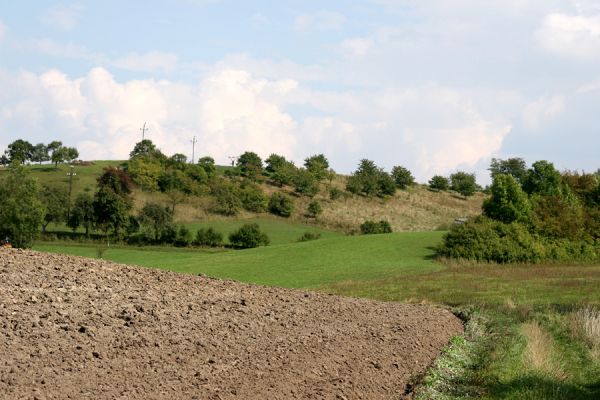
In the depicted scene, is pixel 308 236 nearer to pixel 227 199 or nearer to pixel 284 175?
pixel 227 199

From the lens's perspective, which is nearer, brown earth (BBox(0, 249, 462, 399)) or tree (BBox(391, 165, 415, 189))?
brown earth (BBox(0, 249, 462, 399))

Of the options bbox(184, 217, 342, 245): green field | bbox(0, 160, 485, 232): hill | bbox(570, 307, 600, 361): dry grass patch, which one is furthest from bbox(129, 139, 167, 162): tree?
bbox(570, 307, 600, 361): dry grass patch

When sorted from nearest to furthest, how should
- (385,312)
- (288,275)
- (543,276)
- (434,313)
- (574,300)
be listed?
1. (385,312)
2. (434,313)
3. (574,300)
4. (543,276)
5. (288,275)

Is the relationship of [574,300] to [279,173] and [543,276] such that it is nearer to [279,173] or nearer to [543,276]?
[543,276]

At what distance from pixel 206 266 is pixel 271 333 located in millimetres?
41182

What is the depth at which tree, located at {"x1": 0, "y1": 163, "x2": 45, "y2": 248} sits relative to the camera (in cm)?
6600

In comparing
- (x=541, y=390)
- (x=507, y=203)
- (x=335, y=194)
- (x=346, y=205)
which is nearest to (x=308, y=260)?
(x=507, y=203)

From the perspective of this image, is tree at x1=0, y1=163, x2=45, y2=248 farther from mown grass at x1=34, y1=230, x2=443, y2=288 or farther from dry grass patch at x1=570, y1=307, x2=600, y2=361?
dry grass patch at x1=570, y1=307, x2=600, y2=361

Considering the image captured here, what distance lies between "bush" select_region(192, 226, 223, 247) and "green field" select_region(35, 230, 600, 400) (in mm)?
5026

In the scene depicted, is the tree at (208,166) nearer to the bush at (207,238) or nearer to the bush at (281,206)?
the bush at (281,206)

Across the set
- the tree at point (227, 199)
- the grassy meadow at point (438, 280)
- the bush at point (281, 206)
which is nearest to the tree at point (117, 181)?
the grassy meadow at point (438, 280)

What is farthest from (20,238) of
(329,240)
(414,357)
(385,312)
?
(414,357)

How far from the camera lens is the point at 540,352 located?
15586 mm

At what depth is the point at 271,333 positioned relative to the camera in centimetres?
1268
